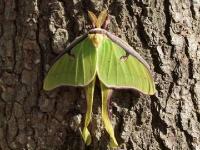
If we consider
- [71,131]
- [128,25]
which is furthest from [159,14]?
[71,131]

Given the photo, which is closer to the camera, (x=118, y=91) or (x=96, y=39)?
(x=96, y=39)

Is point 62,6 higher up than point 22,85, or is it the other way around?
point 62,6

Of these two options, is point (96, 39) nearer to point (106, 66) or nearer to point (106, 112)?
point (106, 66)

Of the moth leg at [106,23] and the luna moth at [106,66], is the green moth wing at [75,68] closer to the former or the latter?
the luna moth at [106,66]

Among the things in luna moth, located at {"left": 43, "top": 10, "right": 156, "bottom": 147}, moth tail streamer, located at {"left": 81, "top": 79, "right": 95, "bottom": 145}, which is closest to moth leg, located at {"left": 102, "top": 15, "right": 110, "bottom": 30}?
luna moth, located at {"left": 43, "top": 10, "right": 156, "bottom": 147}

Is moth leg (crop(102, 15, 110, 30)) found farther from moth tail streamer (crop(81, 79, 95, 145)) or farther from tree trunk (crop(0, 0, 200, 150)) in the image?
moth tail streamer (crop(81, 79, 95, 145))

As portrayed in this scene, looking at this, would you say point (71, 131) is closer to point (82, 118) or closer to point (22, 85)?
point (82, 118)

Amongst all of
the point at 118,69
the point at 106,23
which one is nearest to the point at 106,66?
the point at 118,69
